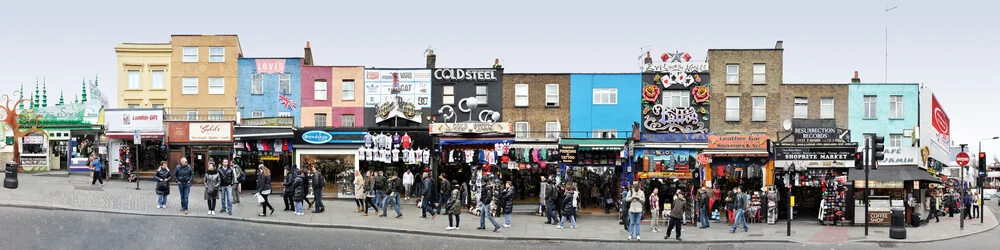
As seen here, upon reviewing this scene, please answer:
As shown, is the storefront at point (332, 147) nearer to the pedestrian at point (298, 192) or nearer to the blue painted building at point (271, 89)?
the blue painted building at point (271, 89)

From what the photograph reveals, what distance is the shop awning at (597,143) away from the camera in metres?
31.9

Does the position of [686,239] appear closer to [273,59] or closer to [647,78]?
[647,78]

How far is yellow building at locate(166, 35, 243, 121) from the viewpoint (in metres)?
43.5

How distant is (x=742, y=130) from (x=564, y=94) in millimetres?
8652

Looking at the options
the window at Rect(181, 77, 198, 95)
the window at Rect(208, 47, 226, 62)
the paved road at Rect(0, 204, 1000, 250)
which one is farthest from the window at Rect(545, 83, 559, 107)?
the paved road at Rect(0, 204, 1000, 250)

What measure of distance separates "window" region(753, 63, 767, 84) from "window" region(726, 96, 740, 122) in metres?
1.27

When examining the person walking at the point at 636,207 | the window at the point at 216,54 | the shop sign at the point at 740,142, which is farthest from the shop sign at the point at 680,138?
the window at the point at 216,54

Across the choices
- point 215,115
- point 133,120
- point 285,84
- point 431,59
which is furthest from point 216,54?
point 431,59

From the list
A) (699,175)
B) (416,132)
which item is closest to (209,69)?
(416,132)

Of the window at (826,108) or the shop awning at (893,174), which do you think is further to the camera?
the window at (826,108)

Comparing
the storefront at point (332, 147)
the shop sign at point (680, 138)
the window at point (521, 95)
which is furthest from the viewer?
the window at point (521, 95)

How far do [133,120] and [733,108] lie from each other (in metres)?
27.4

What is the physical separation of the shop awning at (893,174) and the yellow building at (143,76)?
31.2 meters

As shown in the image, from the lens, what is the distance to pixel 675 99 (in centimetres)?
4238
